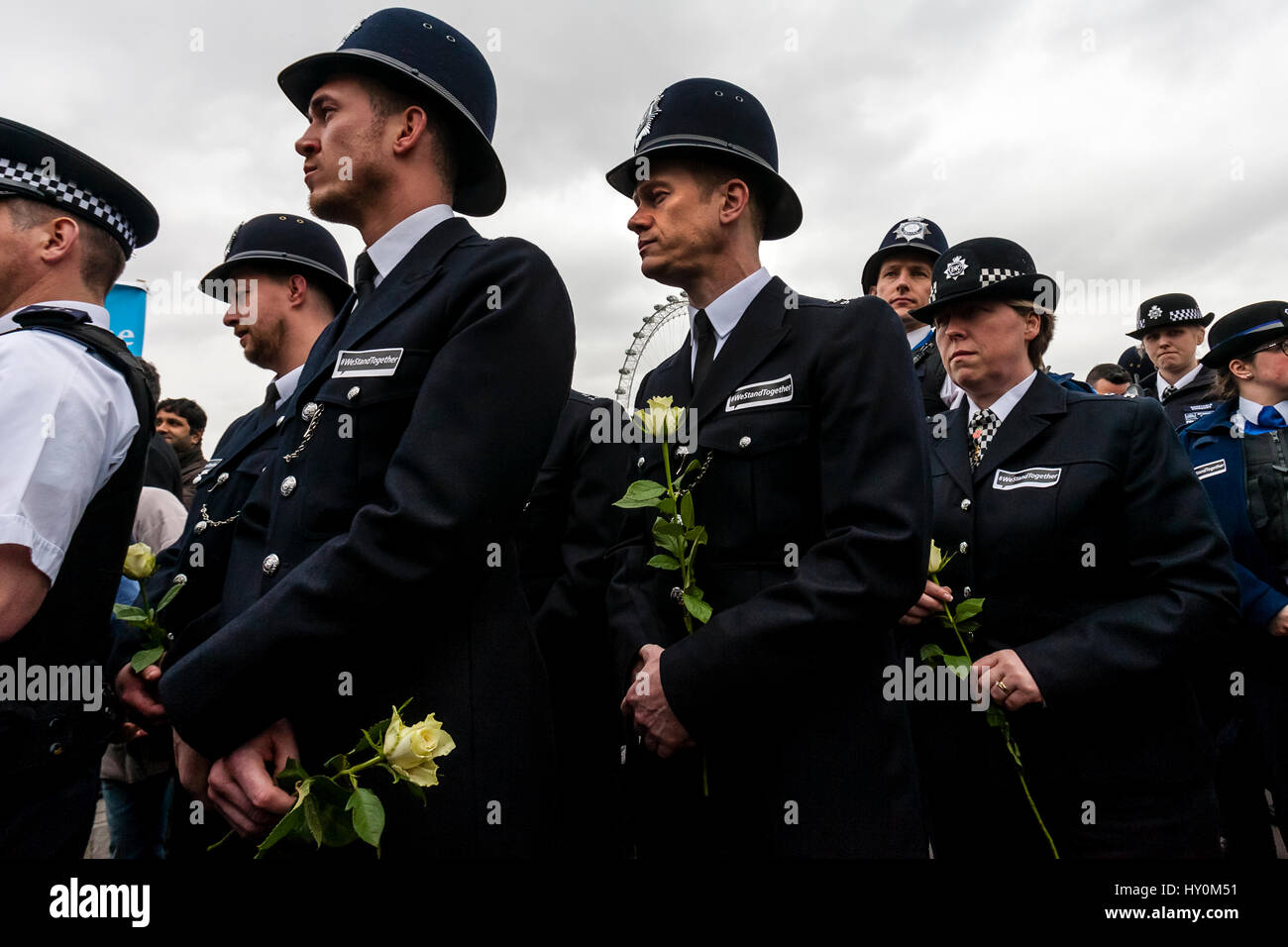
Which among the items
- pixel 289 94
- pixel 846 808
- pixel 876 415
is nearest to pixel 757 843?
pixel 846 808

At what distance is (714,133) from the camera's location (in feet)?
9.04

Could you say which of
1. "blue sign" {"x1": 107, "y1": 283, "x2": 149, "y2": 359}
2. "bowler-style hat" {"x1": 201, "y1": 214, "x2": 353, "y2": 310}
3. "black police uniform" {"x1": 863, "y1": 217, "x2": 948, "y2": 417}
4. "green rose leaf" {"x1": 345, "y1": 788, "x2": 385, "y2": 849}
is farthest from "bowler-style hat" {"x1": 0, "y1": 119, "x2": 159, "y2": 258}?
"blue sign" {"x1": 107, "y1": 283, "x2": 149, "y2": 359}

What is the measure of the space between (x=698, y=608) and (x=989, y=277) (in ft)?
6.45

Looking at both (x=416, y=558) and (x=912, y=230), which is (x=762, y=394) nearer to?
(x=416, y=558)

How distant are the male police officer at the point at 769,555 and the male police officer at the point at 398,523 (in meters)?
0.49

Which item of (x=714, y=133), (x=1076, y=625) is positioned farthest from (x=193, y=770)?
(x=1076, y=625)

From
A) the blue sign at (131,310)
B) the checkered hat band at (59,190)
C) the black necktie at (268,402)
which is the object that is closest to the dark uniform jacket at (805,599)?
the black necktie at (268,402)

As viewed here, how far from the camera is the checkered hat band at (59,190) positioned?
263 cm

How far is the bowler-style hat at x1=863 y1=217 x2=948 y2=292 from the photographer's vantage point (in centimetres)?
543

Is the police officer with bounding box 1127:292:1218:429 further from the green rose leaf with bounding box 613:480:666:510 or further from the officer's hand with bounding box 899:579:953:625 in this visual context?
the green rose leaf with bounding box 613:480:666:510

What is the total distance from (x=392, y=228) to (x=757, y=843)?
1.71 meters

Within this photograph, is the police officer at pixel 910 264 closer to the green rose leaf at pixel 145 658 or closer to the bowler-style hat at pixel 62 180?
the bowler-style hat at pixel 62 180
